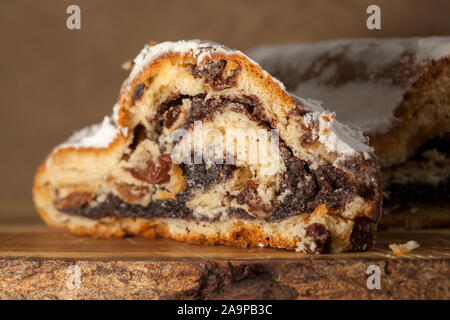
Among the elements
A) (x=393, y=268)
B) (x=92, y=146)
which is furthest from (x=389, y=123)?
(x=92, y=146)

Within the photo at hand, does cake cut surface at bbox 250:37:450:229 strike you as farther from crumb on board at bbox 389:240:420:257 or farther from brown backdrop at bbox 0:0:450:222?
brown backdrop at bbox 0:0:450:222

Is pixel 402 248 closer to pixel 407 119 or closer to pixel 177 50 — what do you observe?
pixel 407 119

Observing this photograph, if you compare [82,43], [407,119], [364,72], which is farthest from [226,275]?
[82,43]

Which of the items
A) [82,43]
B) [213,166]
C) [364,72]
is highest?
[82,43]

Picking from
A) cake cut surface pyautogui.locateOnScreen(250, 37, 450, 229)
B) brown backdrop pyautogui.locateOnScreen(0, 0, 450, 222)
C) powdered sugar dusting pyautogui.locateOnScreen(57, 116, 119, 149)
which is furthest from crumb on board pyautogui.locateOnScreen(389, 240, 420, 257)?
brown backdrop pyautogui.locateOnScreen(0, 0, 450, 222)

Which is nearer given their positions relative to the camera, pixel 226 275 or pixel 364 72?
pixel 226 275

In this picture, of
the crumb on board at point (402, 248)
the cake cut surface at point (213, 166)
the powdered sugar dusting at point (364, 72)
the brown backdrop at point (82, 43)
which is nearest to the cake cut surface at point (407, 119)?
the powdered sugar dusting at point (364, 72)

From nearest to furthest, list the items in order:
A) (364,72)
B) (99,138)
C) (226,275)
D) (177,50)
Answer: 1. (226,275)
2. (177,50)
3. (99,138)
4. (364,72)

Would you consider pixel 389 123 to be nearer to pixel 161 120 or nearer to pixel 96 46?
pixel 161 120
